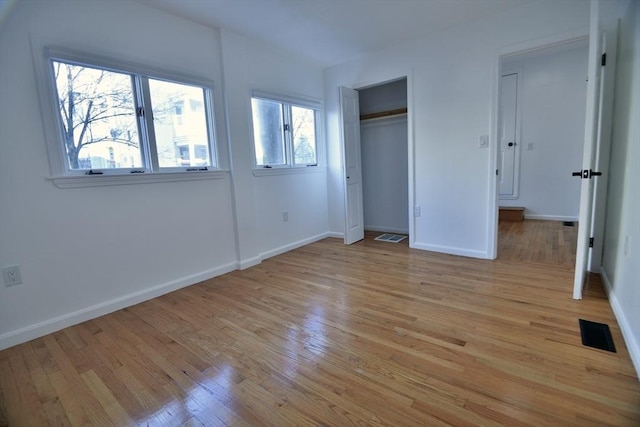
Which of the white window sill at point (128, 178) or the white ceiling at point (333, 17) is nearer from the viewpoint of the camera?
the white window sill at point (128, 178)

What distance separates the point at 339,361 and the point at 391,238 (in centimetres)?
286

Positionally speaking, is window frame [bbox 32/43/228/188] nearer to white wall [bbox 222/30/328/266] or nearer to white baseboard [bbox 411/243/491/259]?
white wall [bbox 222/30/328/266]

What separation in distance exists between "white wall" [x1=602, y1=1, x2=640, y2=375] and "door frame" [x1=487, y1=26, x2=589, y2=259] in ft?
1.20

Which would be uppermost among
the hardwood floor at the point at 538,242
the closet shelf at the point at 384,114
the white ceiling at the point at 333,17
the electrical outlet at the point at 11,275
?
the white ceiling at the point at 333,17

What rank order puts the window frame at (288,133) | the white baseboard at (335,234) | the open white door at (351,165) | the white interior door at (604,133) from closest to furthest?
the white interior door at (604,133)
the window frame at (288,133)
the open white door at (351,165)
the white baseboard at (335,234)

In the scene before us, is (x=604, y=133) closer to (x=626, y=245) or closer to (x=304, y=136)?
(x=626, y=245)

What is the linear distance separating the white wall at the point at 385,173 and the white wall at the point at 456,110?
31.1 inches

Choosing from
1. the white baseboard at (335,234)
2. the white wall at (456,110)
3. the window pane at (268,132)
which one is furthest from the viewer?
the white baseboard at (335,234)

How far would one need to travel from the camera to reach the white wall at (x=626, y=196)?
165cm

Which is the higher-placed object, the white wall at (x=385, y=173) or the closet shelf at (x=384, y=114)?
the closet shelf at (x=384, y=114)

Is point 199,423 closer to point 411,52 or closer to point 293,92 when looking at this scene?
point 293,92

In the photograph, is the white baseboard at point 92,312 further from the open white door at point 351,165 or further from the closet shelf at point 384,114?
the closet shelf at point 384,114

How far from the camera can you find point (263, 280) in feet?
9.64

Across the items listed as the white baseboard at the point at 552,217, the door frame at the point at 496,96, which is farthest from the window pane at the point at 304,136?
the white baseboard at the point at 552,217
